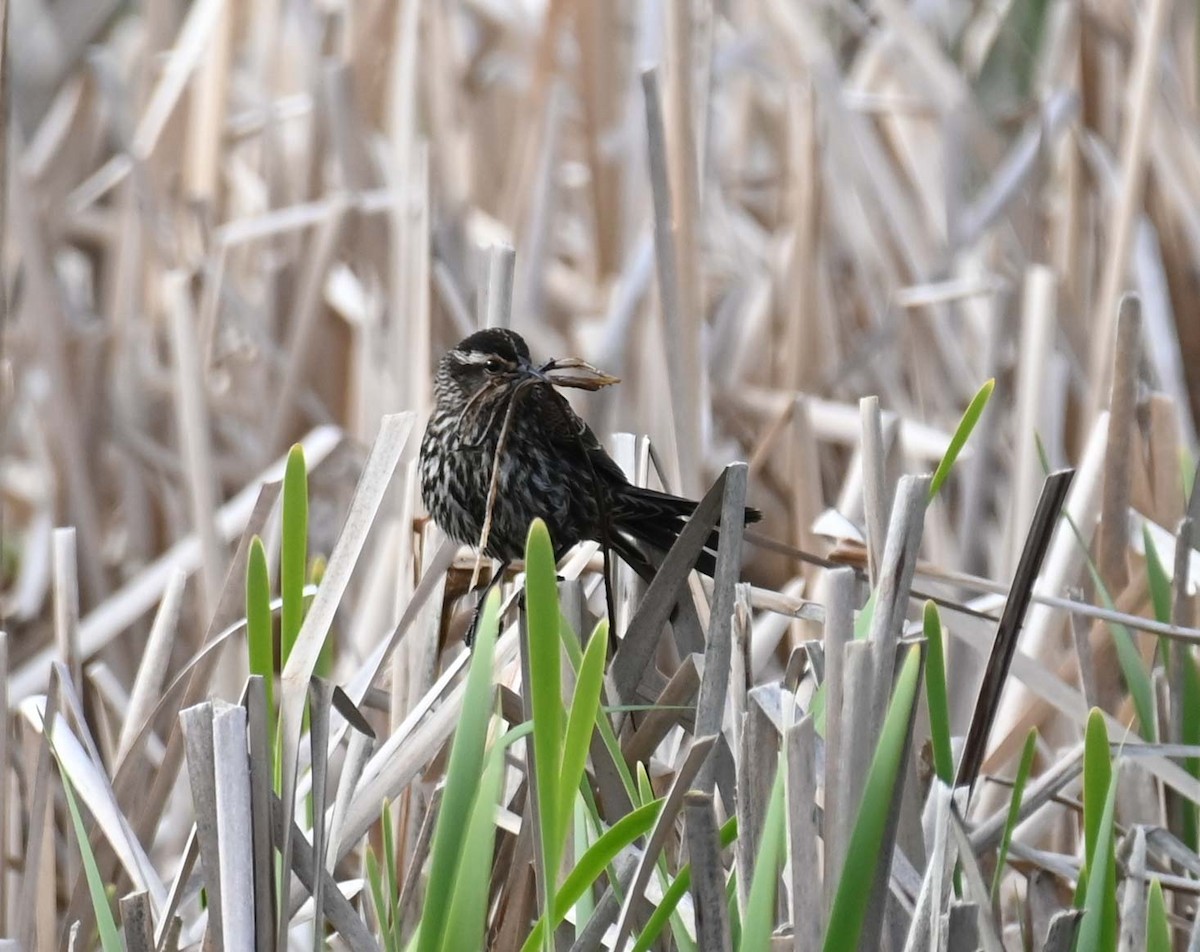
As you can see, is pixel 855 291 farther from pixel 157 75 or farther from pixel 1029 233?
pixel 157 75

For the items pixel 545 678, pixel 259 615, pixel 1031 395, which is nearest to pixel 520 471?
pixel 259 615

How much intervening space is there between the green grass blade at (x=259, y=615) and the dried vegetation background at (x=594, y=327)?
188 mm

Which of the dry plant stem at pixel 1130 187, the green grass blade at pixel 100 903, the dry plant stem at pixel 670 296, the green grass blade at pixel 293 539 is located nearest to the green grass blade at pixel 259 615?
the green grass blade at pixel 293 539

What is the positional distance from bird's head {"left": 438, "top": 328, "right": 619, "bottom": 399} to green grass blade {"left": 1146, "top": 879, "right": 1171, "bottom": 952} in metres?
0.66

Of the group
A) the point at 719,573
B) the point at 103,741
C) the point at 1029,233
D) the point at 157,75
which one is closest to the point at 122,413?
the point at 157,75

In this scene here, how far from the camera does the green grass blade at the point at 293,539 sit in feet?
3.82

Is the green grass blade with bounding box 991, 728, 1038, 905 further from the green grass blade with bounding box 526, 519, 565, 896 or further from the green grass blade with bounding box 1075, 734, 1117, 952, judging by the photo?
the green grass blade with bounding box 526, 519, 565, 896

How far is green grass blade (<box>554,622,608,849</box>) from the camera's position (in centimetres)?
100

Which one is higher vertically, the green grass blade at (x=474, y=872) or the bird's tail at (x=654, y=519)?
the bird's tail at (x=654, y=519)

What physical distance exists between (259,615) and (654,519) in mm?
526

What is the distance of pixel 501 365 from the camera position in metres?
1.63

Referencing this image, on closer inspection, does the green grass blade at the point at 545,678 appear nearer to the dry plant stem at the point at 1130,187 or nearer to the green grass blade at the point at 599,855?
the green grass blade at the point at 599,855

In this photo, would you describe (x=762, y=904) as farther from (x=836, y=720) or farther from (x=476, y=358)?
(x=476, y=358)

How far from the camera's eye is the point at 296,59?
10.8 feet
